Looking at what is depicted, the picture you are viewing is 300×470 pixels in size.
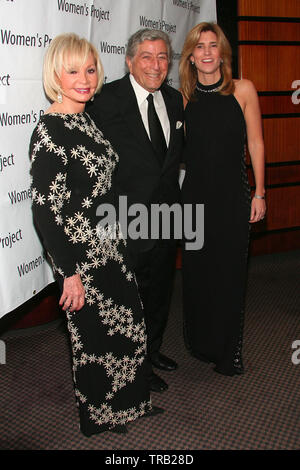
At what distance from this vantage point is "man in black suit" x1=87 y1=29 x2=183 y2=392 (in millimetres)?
2004

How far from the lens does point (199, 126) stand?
89.5 inches

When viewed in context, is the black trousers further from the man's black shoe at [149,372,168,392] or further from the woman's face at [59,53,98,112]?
the woman's face at [59,53,98,112]

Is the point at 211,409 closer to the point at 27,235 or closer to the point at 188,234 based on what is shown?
the point at 188,234

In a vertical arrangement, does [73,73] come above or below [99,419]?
above

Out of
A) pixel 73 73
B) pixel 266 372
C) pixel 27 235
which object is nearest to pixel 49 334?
pixel 27 235

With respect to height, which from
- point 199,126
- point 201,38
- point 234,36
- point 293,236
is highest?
point 234,36

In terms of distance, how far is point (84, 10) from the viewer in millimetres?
2244

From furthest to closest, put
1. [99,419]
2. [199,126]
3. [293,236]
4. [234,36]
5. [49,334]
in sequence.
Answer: [293,236] < [234,36] < [49,334] < [199,126] < [99,419]

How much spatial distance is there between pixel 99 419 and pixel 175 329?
43.7 inches

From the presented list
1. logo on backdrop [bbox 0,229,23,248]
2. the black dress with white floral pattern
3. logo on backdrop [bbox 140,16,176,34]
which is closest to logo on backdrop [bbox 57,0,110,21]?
logo on backdrop [bbox 140,16,176,34]

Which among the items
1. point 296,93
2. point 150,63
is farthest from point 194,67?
point 296,93

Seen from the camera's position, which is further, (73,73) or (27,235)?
(27,235)

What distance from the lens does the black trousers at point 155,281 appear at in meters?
2.22

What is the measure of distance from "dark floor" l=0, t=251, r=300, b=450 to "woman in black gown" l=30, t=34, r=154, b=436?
143 millimetres
